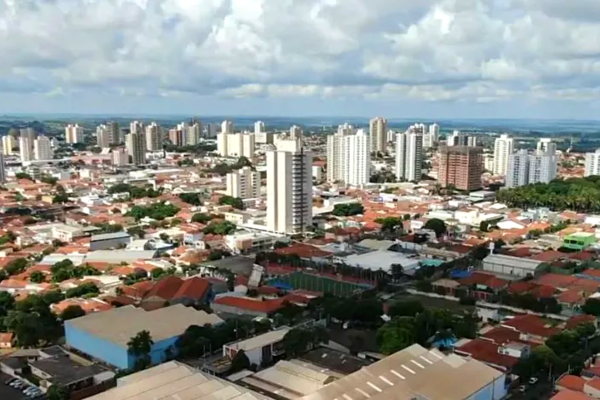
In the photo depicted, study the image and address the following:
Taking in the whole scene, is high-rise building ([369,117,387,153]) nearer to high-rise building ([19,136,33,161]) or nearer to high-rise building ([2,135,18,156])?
high-rise building ([19,136,33,161])

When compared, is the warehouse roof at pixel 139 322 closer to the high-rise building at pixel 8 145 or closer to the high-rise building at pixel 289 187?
the high-rise building at pixel 289 187

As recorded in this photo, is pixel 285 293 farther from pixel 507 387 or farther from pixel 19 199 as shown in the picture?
pixel 19 199

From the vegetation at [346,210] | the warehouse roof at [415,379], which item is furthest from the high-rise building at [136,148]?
the warehouse roof at [415,379]

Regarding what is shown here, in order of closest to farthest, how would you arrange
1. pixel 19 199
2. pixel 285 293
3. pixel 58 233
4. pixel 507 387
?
pixel 507 387
pixel 285 293
pixel 58 233
pixel 19 199

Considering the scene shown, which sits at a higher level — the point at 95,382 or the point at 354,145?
the point at 354,145

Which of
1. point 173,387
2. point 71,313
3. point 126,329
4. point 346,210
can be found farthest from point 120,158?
point 173,387

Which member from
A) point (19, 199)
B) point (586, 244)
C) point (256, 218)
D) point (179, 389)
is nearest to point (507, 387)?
point (179, 389)

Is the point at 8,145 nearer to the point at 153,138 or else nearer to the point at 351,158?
the point at 153,138
